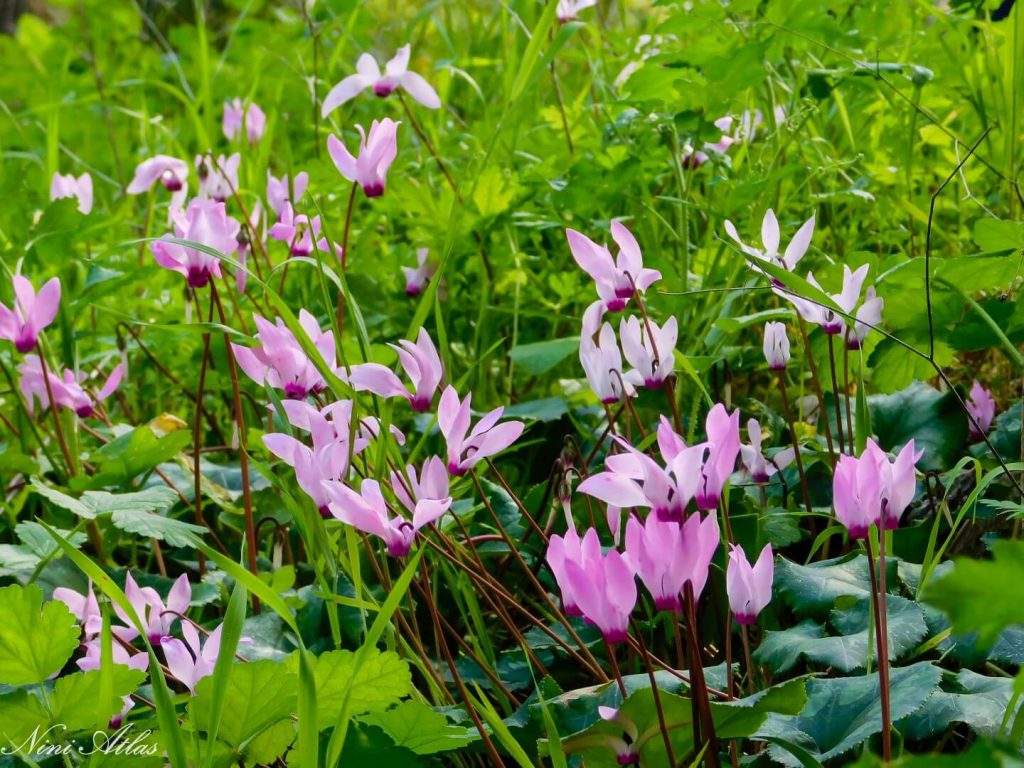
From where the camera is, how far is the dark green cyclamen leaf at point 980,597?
1.84 feet

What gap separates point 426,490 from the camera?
1.09 meters

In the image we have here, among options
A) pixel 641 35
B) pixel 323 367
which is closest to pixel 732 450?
pixel 323 367

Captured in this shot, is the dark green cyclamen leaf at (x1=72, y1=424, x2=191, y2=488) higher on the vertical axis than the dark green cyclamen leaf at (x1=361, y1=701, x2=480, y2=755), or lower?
higher

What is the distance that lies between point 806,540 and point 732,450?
28.6 inches

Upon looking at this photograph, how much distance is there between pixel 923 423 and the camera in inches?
63.6

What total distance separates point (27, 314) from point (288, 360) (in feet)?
1.59

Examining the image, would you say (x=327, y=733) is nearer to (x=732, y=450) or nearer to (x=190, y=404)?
(x=732, y=450)

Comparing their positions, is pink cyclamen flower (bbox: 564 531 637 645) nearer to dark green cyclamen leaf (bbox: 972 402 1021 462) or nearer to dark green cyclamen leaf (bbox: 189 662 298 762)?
dark green cyclamen leaf (bbox: 189 662 298 762)

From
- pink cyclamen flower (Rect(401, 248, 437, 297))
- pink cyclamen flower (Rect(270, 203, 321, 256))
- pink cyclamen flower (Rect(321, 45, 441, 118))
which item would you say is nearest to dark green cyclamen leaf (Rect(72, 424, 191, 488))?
pink cyclamen flower (Rect(270, 203, 321, 256))

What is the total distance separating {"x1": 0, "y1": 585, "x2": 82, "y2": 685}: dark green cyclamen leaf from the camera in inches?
41.9

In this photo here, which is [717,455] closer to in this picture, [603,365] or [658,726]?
[658,726]

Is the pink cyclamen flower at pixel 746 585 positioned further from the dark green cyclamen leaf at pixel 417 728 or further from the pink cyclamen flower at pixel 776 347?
the pink cyclamen flower at pixel 776 347

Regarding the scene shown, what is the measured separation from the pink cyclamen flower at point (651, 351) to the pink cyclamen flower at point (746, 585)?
31 centimetres

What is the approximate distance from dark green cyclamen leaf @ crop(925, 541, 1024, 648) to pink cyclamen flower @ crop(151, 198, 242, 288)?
1.04 metres
